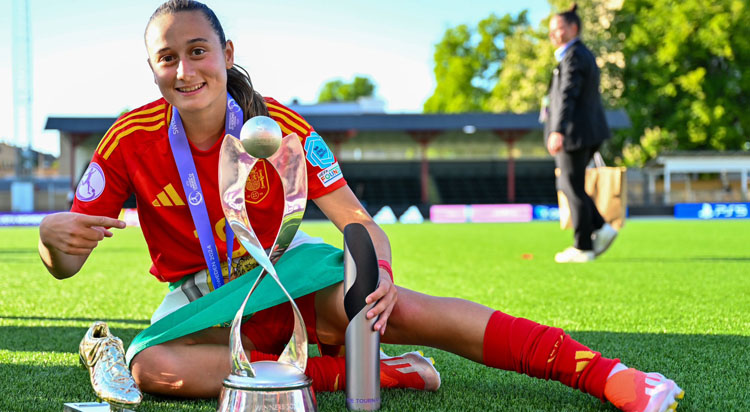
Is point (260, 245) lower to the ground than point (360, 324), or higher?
higher

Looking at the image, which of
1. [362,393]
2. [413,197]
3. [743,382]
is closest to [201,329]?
[362,393]

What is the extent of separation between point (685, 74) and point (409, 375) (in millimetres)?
29582

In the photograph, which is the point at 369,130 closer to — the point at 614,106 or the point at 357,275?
the point at 614,106

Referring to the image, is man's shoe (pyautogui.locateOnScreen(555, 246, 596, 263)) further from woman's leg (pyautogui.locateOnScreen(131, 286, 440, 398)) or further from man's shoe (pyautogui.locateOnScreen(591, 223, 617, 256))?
woman's leg (pyautogui.locateOnScreen(131, 286, 440, 398))

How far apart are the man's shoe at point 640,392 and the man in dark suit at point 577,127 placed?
436 cm

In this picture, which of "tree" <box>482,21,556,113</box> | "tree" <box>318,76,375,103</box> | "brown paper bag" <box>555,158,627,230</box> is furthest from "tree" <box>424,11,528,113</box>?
"brown paper bag" <box>555,158,627,230</box>

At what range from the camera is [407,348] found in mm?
2730

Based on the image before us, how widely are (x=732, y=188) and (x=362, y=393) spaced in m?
30.7

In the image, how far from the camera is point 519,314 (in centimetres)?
352

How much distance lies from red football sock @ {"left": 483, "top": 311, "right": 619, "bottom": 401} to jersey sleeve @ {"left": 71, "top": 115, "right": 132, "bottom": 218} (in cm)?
112

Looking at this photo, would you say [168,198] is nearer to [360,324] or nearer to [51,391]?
[51,391]

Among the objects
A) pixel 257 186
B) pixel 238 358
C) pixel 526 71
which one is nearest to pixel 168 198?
pixel 257 186

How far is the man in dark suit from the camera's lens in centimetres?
592

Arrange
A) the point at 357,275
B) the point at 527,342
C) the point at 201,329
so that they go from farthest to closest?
the point at 201,329 → the point at 527,342 → the point at 357,275
